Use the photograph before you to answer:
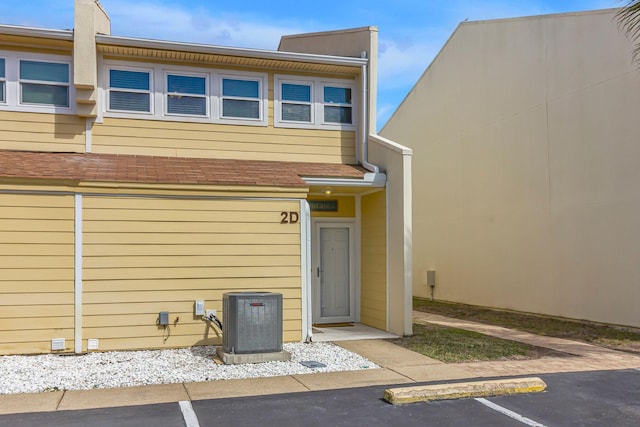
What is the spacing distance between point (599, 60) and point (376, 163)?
210 inches

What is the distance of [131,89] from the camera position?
1094 cm

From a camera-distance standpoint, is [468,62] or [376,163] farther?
[468,62]

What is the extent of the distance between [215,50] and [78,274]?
4745 mm

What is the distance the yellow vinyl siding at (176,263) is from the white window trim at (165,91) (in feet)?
7.70

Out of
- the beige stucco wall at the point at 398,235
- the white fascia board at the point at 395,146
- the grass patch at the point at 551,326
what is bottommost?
the grass patch at the point at 551,326

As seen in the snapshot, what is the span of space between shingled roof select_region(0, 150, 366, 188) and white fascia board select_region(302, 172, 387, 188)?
9 cm

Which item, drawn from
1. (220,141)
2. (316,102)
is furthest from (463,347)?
(220,141)

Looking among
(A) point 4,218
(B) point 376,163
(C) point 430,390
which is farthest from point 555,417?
(A) point 4,218

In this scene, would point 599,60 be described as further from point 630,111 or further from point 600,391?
point 600,391

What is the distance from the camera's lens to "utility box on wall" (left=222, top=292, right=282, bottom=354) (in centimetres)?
847

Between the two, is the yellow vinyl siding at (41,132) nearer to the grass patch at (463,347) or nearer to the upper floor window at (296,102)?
the upper floor window at (296,102)

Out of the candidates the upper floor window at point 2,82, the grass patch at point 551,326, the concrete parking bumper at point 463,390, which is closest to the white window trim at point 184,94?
the upper floor window at point 2,82

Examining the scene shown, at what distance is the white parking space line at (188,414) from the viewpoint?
5.64 metres

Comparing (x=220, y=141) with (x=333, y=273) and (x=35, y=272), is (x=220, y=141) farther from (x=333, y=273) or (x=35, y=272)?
(x=35, y=272)
